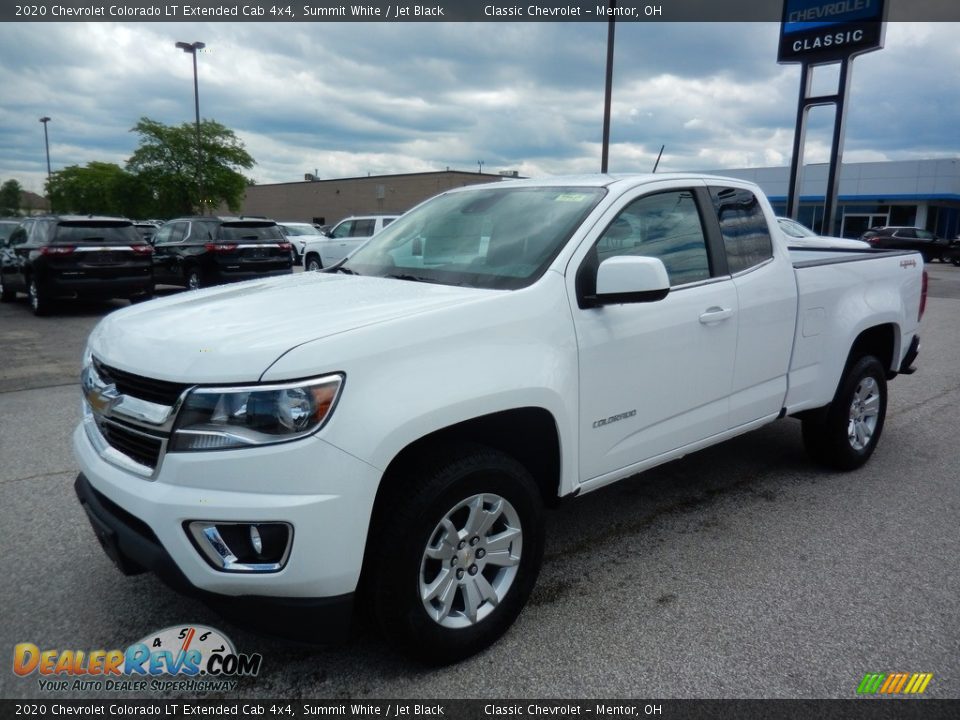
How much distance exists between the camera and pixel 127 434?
8.10 feet

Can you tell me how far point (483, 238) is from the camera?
3.40m

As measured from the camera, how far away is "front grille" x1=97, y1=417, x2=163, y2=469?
234 centimetres

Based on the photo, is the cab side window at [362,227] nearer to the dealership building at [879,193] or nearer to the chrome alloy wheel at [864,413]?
the dealership building at [879,193]

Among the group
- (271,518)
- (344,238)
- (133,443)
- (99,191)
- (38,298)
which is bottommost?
(38,298)

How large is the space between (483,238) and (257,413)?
159cm

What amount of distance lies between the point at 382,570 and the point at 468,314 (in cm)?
94

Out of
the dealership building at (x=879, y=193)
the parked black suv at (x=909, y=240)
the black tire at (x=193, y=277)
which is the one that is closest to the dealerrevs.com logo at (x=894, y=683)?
the black tire at (x=193, y=277)

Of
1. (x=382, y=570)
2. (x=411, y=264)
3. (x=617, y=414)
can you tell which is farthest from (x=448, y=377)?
(x=411, y=264)

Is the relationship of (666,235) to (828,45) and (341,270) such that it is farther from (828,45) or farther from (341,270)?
(828,45)

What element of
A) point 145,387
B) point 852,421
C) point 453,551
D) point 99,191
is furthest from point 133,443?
point 99,191

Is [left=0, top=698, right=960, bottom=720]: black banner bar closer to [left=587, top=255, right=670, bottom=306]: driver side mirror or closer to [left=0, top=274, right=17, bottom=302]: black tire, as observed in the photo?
[left=587, top=255, right=670, bottom=306]: driver side mirror

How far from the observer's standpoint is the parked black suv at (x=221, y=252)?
13789 millimetres

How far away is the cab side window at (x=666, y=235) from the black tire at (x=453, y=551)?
1.14m

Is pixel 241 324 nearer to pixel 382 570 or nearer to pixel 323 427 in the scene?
pixel 323 427
